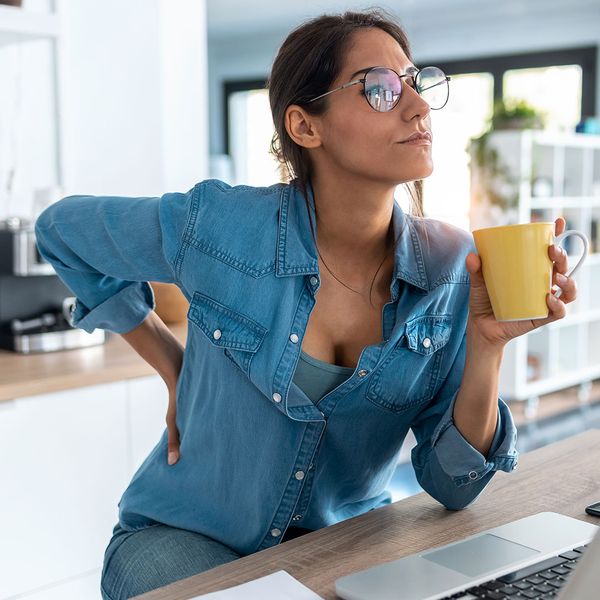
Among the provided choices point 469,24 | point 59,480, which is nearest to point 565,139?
point 469,24

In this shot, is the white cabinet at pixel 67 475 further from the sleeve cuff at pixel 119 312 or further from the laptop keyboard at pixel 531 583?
the laptop keyboard at pixel 531 583

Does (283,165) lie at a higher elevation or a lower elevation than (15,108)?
lower

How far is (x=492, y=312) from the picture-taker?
1.13 m

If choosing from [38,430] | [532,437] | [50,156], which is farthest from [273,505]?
[532,437]

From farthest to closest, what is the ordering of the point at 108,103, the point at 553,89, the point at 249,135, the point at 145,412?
the point at 249,135, the point at 553,89, the point at 108,103, the point at 145,412

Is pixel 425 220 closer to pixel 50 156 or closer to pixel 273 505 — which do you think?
pixel 273 505

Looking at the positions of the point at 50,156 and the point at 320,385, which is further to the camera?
the point at 50,156

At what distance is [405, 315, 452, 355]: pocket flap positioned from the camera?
1.23 meters

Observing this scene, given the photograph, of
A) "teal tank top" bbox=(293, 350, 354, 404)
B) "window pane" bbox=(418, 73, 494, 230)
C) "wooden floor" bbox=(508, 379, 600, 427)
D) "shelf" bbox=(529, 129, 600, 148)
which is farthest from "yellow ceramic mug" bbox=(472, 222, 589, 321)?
"window pane" bbox=(418, 73, 494, 230)

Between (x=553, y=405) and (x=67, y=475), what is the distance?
4181mm

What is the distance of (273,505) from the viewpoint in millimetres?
1291

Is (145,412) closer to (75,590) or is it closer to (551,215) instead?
(75,590)

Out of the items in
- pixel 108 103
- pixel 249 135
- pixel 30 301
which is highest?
pixel 249 135

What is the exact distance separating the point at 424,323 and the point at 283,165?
0.41 m
